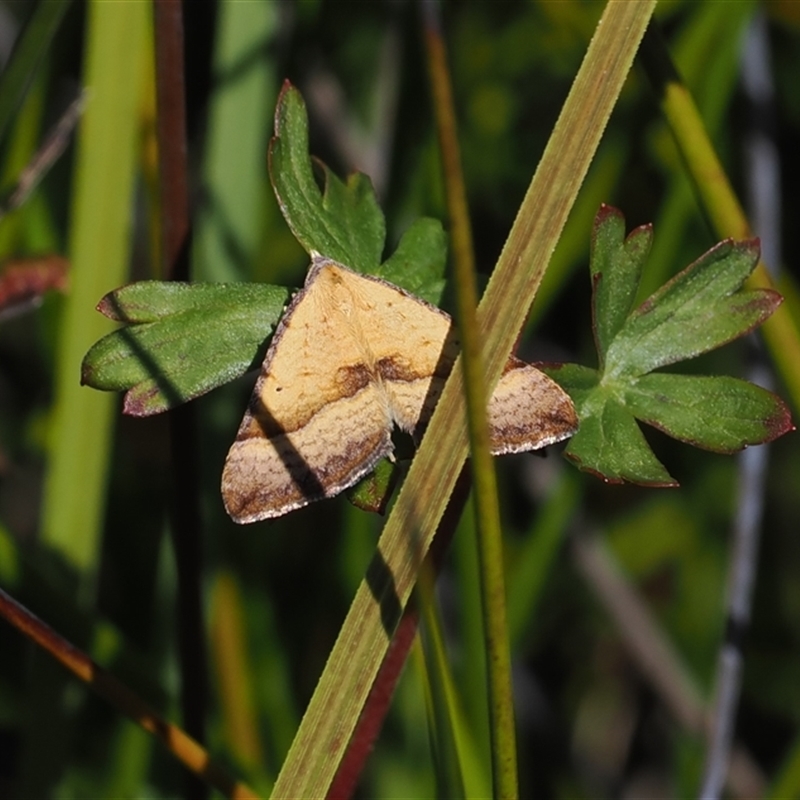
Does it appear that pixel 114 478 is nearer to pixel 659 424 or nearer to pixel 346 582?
pixel 346 582

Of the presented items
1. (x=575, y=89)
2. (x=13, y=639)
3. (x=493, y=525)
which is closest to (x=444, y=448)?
(x=493, y=525)

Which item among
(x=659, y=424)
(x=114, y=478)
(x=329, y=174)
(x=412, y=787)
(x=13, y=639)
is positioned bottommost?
(x=412, y=787)

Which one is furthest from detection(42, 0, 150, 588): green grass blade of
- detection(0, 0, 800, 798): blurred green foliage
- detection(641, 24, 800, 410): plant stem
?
detection(641, 24, 800, 410): plant stem

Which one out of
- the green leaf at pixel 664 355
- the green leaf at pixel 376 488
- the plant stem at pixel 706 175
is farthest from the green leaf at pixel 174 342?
the plant stem at pixel 706 175

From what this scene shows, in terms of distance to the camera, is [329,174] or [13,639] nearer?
[329,174]

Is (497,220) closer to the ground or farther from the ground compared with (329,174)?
closer to the ground

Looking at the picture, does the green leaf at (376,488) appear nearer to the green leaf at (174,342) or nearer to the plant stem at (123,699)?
the green leaf at (174,342)

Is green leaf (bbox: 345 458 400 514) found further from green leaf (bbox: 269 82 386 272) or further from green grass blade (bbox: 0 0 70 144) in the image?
green grass blade (bbox: 0 0 70 144)
